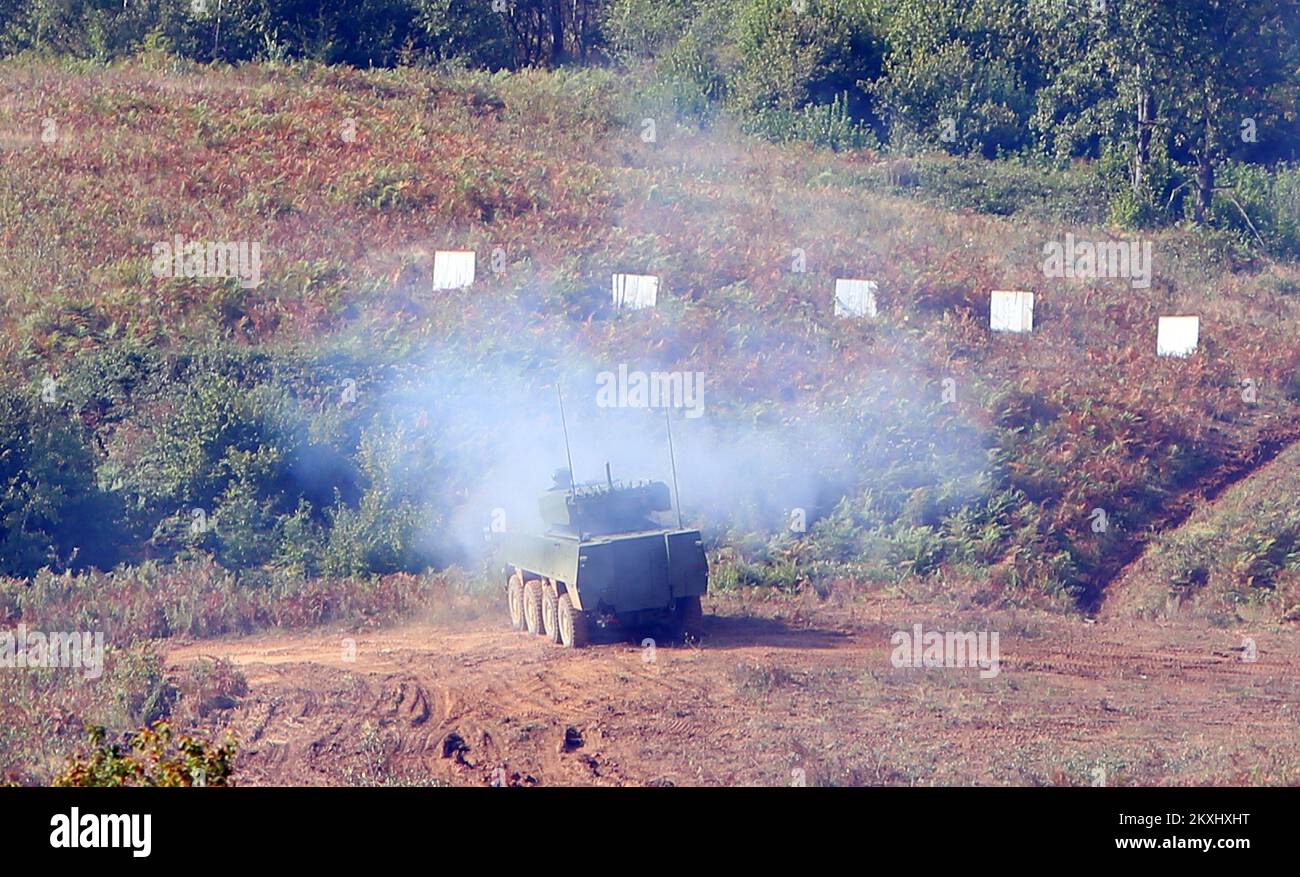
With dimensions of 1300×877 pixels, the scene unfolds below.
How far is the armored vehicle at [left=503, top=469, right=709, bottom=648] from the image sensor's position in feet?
43.5

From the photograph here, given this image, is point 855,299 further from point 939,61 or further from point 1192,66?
point 939,61

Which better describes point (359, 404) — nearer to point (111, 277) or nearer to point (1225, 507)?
point (111, 277)

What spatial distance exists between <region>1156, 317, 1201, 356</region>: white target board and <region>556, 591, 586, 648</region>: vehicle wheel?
15329mm

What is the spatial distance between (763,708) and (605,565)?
92.5 inches

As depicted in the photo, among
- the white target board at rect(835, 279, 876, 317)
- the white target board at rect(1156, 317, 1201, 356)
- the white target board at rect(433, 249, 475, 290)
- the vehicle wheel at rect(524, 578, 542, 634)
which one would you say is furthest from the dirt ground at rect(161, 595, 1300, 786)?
the white target board at rect(1156, 317, 1201, 356)

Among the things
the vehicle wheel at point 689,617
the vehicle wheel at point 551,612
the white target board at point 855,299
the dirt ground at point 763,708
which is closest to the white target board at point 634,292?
the white target board at point 855,299

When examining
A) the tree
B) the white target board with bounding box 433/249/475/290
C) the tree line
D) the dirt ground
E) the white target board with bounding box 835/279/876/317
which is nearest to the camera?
the dirt ground

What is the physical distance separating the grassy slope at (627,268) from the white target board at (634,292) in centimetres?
35

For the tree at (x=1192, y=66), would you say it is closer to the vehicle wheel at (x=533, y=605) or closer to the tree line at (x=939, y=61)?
the tree line at (x=939, y=61)

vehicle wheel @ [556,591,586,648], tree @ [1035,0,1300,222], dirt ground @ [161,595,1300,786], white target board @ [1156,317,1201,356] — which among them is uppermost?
tree @ [1035,0,1300,222]

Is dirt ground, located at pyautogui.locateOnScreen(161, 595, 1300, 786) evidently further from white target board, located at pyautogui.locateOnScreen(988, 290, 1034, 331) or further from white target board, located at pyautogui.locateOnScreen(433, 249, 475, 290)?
white target board, located at pyautogui.locateOnScreen(988, 290, 1034, 331)

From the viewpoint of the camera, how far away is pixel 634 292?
80.2 ft

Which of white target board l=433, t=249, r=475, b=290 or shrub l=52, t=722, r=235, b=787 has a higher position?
white target board l=433, t=249, r=475, b=290
